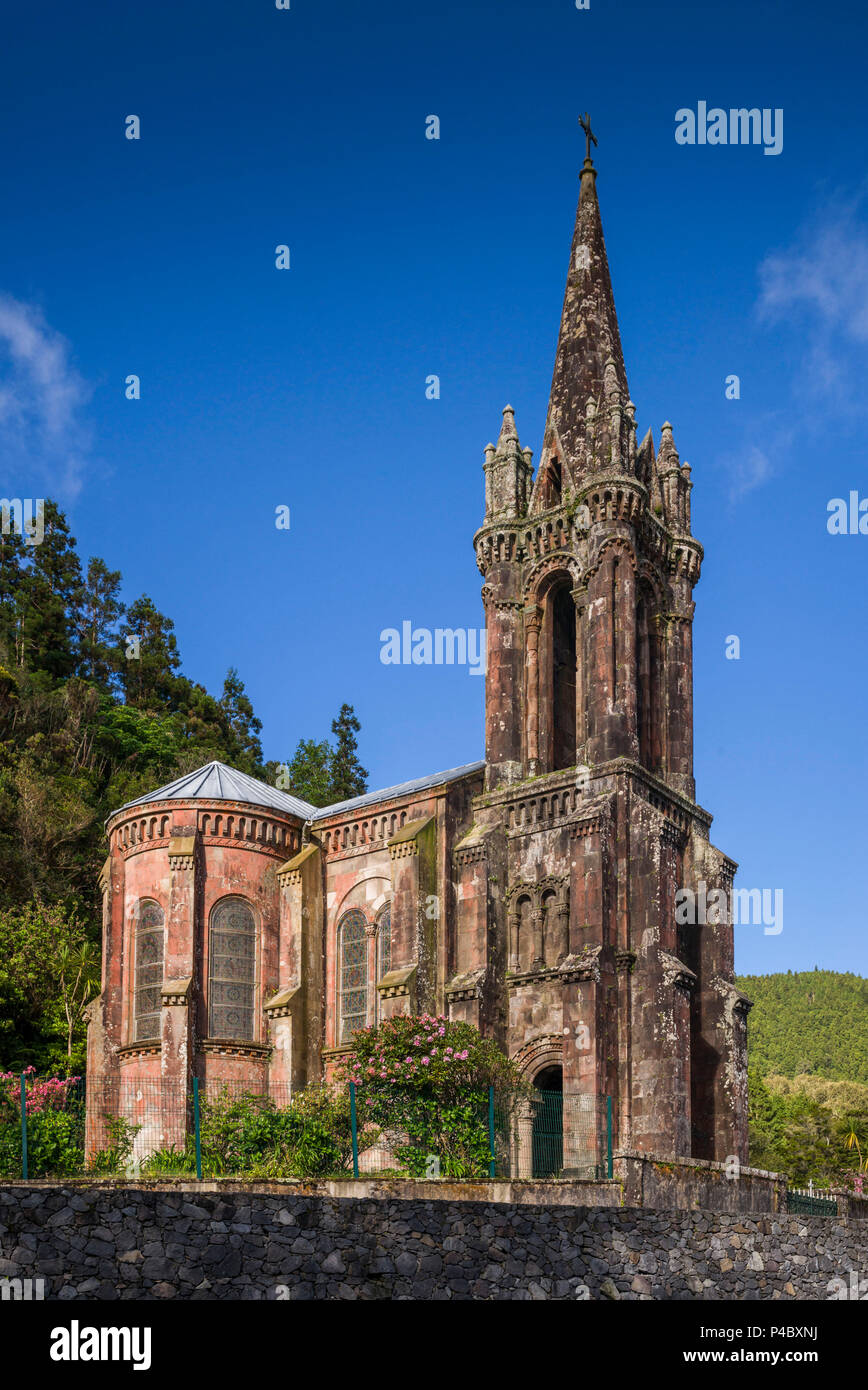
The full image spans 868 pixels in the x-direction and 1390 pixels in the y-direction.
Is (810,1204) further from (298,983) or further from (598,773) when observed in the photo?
(298,983)

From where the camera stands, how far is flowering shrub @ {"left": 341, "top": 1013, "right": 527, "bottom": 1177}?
102 feet

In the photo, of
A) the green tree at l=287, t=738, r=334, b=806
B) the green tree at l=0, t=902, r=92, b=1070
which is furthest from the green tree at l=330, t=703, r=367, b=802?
the green tree at l=0, t=902, r=92, b=1070

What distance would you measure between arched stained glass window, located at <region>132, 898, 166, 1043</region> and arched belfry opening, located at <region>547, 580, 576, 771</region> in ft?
39.0

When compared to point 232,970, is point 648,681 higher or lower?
higher

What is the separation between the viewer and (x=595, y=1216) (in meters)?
21.5

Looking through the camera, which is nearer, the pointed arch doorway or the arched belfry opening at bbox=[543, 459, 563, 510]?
the pointed arch doorway

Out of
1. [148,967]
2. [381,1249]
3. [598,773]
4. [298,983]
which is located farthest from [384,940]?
[381,1249]

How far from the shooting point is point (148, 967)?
41344 millimetres

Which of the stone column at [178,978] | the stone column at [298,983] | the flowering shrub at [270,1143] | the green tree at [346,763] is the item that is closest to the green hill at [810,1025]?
the green tree at [346,763]

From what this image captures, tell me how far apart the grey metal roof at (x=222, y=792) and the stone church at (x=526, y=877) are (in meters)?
0.13

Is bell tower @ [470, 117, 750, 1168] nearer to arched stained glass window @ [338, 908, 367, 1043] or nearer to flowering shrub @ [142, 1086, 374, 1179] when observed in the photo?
arched stained glass window @ [338, 908, 367, 1043]

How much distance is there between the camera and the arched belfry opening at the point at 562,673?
43.6 m

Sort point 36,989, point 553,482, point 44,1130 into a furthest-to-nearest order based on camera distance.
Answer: point 36,989 → point 553,482 → point 44,1130

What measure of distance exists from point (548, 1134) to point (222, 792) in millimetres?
14061
